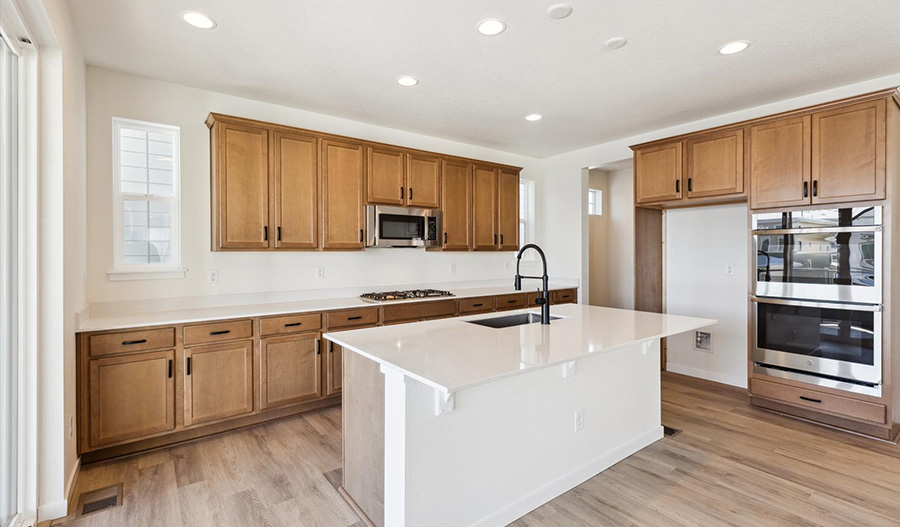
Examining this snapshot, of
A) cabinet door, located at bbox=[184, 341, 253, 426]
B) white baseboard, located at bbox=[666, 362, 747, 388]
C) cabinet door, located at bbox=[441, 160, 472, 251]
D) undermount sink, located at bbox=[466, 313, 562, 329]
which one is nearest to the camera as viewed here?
undermount sink, located at bbox=[466, 313, 562, 329]

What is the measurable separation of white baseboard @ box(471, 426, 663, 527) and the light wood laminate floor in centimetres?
4

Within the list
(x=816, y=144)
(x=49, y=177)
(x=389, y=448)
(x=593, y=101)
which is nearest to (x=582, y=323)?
(x=389, y=448)

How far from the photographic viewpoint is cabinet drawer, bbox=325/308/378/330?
11.6 ft

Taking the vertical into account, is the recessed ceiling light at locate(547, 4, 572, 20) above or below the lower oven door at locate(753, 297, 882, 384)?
above

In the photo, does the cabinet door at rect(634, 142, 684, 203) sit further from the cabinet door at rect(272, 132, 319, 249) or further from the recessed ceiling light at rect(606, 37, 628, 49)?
the cabinet door at rect(272, 132, 319, 249)

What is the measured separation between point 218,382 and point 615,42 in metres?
3.49

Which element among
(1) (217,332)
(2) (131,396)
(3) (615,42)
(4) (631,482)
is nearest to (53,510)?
(2) (131,396)

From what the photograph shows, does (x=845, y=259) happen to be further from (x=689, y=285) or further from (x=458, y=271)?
(x=458, y=271)

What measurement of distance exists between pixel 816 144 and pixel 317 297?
4.24 m

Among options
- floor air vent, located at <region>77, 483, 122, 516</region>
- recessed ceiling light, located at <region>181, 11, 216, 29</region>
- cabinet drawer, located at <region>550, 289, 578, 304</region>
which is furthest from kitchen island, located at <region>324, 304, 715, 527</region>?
cabinet drawer, located at <region>550, 289, 578, 304</region>

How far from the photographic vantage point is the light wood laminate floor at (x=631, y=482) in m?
2.13

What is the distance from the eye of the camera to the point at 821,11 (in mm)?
2311

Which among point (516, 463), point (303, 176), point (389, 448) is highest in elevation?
point (303, 176)

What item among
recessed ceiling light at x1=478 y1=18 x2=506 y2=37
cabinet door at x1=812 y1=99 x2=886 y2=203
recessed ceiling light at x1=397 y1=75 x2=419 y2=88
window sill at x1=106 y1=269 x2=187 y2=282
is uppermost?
recessed ceiling light at x1=397 y1=75 x2=419 y2=88
